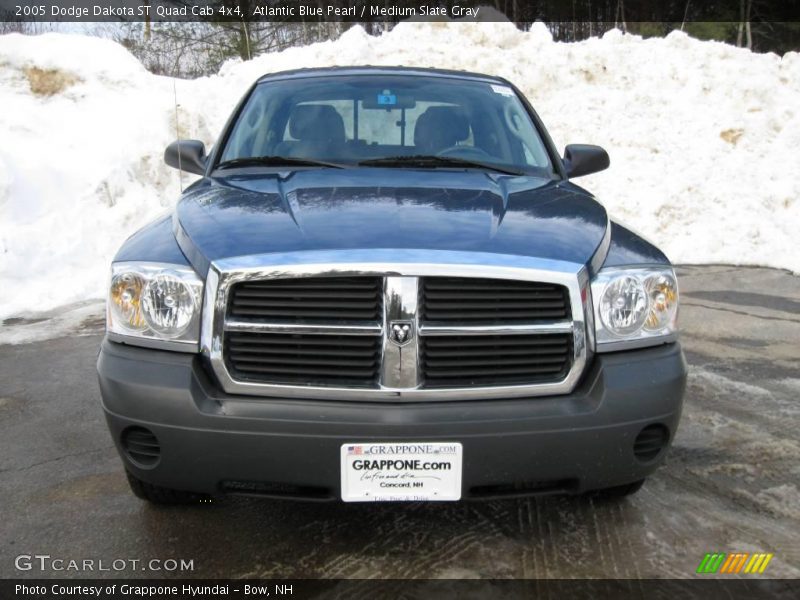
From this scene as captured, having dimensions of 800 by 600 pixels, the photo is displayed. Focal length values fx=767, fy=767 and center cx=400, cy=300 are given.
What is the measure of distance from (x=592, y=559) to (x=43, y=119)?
10504 millimetres

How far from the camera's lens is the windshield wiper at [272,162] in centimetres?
342

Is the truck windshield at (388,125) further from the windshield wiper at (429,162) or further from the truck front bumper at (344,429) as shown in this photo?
the truck front bumper at (344,429)

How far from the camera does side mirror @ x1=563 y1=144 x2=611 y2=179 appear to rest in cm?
396

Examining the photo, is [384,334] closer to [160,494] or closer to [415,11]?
[160,494]

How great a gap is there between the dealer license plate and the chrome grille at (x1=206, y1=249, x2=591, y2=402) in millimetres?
Result: 167

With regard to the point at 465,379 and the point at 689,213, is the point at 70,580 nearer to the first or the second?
the point at 465,379

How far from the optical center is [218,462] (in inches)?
90.9

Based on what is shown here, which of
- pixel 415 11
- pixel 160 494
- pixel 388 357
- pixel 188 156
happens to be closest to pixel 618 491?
pixel 388 357

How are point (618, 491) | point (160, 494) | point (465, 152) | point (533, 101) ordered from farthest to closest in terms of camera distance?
point (533, 101), point (465, 152), point (618, 491), point (160, 494)

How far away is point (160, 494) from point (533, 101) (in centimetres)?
1152

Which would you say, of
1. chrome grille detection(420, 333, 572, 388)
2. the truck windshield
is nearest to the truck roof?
the truck windshield

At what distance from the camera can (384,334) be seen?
233 centimetres

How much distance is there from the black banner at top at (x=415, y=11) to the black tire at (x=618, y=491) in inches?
557

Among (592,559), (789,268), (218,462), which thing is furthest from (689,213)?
(218,462)
